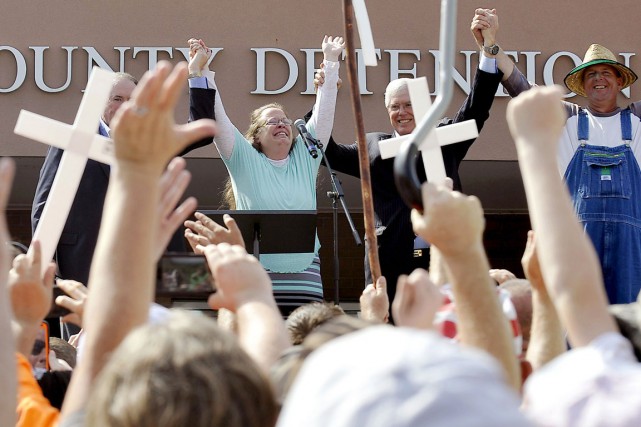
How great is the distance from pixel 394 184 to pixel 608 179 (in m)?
0.86

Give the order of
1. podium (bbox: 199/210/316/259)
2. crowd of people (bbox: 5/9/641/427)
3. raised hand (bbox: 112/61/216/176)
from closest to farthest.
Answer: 1. crowd of people (bbox: 5/9/641/427)
2. raised hand (bbox: 112/61/216/176)
3. podium (bbox: 199/210/316/259)

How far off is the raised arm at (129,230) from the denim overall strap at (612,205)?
109 inches

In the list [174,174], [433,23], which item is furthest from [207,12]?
[174,174]

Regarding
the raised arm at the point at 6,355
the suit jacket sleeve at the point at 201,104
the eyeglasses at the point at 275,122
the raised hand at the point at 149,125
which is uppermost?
the suit jacket sleeve at the point at 201,104

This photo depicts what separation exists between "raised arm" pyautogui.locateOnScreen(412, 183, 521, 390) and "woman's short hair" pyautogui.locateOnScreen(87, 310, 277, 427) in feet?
1.81

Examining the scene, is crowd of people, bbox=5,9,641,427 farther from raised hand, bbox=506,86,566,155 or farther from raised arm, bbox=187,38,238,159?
raised arm, bbox=187,38,238,159

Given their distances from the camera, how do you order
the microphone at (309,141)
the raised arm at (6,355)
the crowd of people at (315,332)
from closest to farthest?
the crowd of people at (315,332) < the raised arm at (6,355) < the microphone at (309,141)

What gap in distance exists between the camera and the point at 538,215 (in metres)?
1.59

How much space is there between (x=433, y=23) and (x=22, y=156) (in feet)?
9.99

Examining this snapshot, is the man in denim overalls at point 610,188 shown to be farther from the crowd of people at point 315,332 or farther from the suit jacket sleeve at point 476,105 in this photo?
the crowd of people at point 315,332

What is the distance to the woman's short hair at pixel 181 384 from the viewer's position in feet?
3.72

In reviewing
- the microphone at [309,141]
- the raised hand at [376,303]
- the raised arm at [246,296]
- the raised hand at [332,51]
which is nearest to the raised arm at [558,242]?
the raised arm at [246,296]

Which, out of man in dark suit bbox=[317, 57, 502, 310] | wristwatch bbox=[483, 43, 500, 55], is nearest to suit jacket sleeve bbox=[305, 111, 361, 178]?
man in dark suit bbox=[317, 57, 502, 310]

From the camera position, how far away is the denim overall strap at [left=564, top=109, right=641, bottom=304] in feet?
13.2
